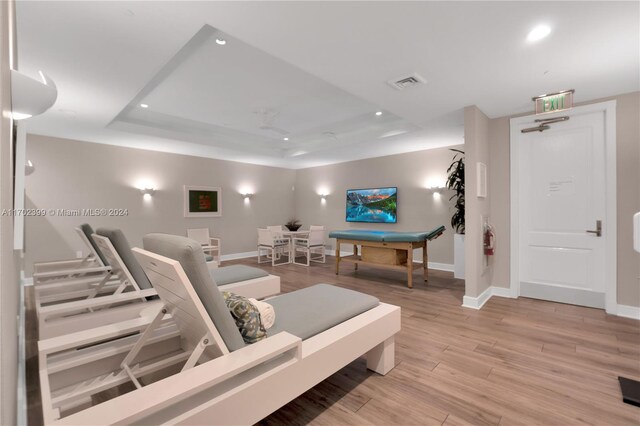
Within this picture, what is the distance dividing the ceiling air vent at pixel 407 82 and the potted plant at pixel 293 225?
5.63m

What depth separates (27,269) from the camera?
5004 millimetres

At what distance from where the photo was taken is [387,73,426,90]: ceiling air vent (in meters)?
2.93

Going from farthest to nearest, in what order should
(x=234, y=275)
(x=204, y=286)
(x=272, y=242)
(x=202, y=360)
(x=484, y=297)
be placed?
(x=272, y=242)
(x=484, y=297)
(x=234, y=275)
(x=202, y=360)
(x=204, y=286)

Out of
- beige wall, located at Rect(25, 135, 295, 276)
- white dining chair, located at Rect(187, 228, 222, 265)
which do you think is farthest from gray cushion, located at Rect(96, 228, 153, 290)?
white dining chair, located at Rect(187, 228, 222, 265)

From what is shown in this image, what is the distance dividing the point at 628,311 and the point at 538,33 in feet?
10.7

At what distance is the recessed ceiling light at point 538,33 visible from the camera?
2170mm

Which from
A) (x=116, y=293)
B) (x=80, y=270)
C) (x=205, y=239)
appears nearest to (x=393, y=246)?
(x=116, y=293)

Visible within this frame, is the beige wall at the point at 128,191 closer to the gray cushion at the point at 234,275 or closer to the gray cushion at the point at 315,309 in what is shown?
the gray cushion at the point at 234,275

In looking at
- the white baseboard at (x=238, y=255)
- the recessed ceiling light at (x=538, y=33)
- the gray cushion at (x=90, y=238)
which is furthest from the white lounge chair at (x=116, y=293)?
the white baseboard at (x=238, y=255)

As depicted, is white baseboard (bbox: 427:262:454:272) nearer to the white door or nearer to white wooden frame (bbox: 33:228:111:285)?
the white door

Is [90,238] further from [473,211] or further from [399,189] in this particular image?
[399,189]

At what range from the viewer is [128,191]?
19.4 ft

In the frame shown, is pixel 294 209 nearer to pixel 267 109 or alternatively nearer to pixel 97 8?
pixel 267 109

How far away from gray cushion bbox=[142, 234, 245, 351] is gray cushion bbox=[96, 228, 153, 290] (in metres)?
1.36
